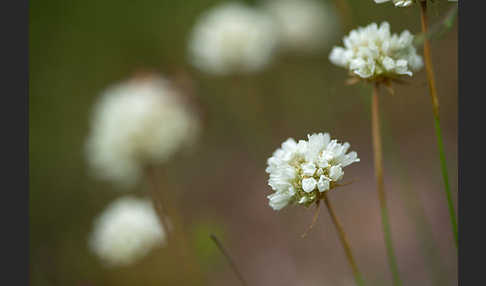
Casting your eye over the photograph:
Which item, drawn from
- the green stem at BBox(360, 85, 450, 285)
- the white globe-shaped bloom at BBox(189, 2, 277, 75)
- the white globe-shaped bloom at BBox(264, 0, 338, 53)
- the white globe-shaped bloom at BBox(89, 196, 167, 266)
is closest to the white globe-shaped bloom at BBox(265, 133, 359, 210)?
the green stem at BBox(360, 85, 450, 285)

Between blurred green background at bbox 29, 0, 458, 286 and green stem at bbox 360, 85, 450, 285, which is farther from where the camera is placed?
blurred green background at bbox 29, 0, 458, 286

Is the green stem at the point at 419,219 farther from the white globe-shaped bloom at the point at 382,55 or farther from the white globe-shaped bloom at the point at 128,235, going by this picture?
the white globe-shaped bloom at the point at 128,235

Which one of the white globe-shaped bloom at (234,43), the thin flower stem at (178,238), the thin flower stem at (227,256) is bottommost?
the thin flower stem at (227,256)

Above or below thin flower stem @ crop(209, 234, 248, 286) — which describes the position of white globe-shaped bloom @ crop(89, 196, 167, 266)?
above

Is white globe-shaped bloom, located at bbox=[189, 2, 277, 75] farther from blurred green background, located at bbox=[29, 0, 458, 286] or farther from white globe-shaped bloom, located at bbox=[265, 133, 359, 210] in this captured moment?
white globe-shaped bloom, located at bbox=[265, 133, 359, 210]

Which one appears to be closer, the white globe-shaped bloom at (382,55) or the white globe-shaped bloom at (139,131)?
the white globe-shaped bloom at (382,55)

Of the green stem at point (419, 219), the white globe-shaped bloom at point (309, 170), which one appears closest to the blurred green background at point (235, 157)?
the green stem at point (419, 219)

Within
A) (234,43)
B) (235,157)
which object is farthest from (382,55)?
(235,157)
